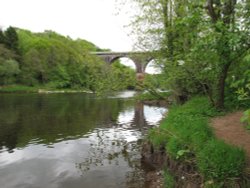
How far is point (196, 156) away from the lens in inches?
243

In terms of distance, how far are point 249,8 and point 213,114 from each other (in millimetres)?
5913

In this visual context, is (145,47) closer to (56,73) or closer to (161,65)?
(161,65)

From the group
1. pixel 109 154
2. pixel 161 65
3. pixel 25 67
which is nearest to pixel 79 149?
pixel 109 154

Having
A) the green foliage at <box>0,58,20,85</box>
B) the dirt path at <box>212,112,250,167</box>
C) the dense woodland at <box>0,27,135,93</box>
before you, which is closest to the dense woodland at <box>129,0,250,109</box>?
the dirt path at <box>212,112,250,167</box>

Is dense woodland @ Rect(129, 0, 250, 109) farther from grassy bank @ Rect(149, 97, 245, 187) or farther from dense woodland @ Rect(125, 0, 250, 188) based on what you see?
grassy bank @ Rect(149, 97, 245, 187)

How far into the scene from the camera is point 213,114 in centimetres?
1069

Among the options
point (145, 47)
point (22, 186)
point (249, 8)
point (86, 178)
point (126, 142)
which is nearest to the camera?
point (249, 8)

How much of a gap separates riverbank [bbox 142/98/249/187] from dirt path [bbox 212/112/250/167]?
15.2 inches

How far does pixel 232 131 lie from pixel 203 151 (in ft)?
8.98

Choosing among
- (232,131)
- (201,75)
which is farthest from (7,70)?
(232,131)

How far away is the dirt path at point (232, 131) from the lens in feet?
22.4

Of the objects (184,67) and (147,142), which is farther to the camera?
(184,67)

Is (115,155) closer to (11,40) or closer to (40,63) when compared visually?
(40,63)

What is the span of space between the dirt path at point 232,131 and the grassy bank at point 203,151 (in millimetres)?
422
